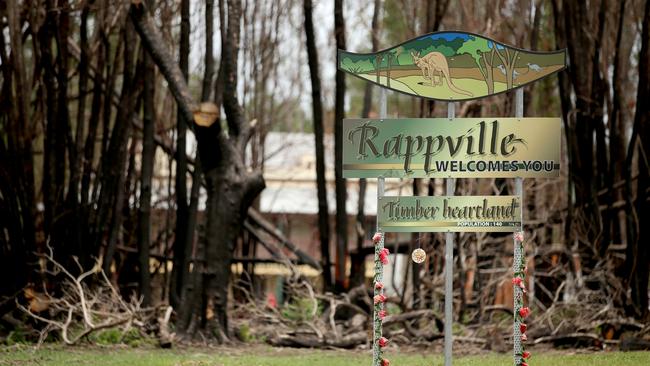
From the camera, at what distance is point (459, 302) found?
587 inches

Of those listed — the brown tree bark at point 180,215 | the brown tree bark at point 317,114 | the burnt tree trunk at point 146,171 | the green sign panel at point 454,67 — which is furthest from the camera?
the brown tree bark at point 317,114

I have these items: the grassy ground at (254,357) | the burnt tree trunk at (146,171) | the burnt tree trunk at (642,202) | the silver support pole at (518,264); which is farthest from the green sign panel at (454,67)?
the burnt tree trunk at (146,171)

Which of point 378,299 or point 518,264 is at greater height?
point 518,264

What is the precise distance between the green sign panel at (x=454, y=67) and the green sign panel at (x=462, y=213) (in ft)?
3.00

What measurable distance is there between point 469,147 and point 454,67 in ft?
2.43

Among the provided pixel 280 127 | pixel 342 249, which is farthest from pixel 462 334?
pixel 280 127

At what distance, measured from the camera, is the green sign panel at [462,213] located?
29.3 ft

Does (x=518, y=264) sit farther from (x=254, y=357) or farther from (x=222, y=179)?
(x=222, y=179)

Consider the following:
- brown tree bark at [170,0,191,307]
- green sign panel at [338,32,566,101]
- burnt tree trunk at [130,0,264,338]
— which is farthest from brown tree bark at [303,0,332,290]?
green sign panel at [338,32,566,101]

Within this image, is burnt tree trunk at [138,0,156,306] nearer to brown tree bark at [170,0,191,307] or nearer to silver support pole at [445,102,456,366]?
brown tree bark at [170,0,191,307]

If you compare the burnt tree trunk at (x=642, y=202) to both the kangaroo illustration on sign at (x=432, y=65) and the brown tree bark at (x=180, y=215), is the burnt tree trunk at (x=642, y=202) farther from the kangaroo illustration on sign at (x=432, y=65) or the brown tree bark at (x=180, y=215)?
the brown tree bark at (x=180, y=215)

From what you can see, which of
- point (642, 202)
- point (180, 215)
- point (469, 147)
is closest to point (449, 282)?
point (469, 147)

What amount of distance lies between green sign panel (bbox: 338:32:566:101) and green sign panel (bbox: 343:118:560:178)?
38cm

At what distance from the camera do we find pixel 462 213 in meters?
8.95
